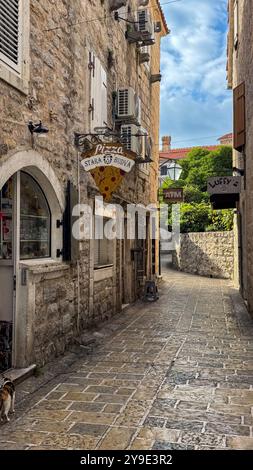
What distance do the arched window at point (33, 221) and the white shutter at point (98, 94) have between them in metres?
2.42

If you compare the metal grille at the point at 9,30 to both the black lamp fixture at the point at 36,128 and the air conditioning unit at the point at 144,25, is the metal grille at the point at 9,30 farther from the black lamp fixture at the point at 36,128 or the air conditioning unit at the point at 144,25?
the air conditioning unit at the point at 144,25

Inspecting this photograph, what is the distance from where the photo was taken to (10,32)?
4.55 metres

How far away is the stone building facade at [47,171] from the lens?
4.70 metres

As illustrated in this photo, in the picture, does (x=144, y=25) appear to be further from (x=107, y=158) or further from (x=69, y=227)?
(x=69, y=227)

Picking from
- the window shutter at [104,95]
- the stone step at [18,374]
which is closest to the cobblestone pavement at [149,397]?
the stone step at [18,374]

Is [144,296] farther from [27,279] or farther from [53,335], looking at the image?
[27,279]

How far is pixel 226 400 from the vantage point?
4.24 m

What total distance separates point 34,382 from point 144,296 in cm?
749

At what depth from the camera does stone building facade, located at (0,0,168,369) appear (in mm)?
4695

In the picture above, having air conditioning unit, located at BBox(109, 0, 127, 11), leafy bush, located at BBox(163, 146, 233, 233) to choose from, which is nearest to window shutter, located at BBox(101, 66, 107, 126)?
air conditioning unit, located at BBox(109, 0, 127, 11)
